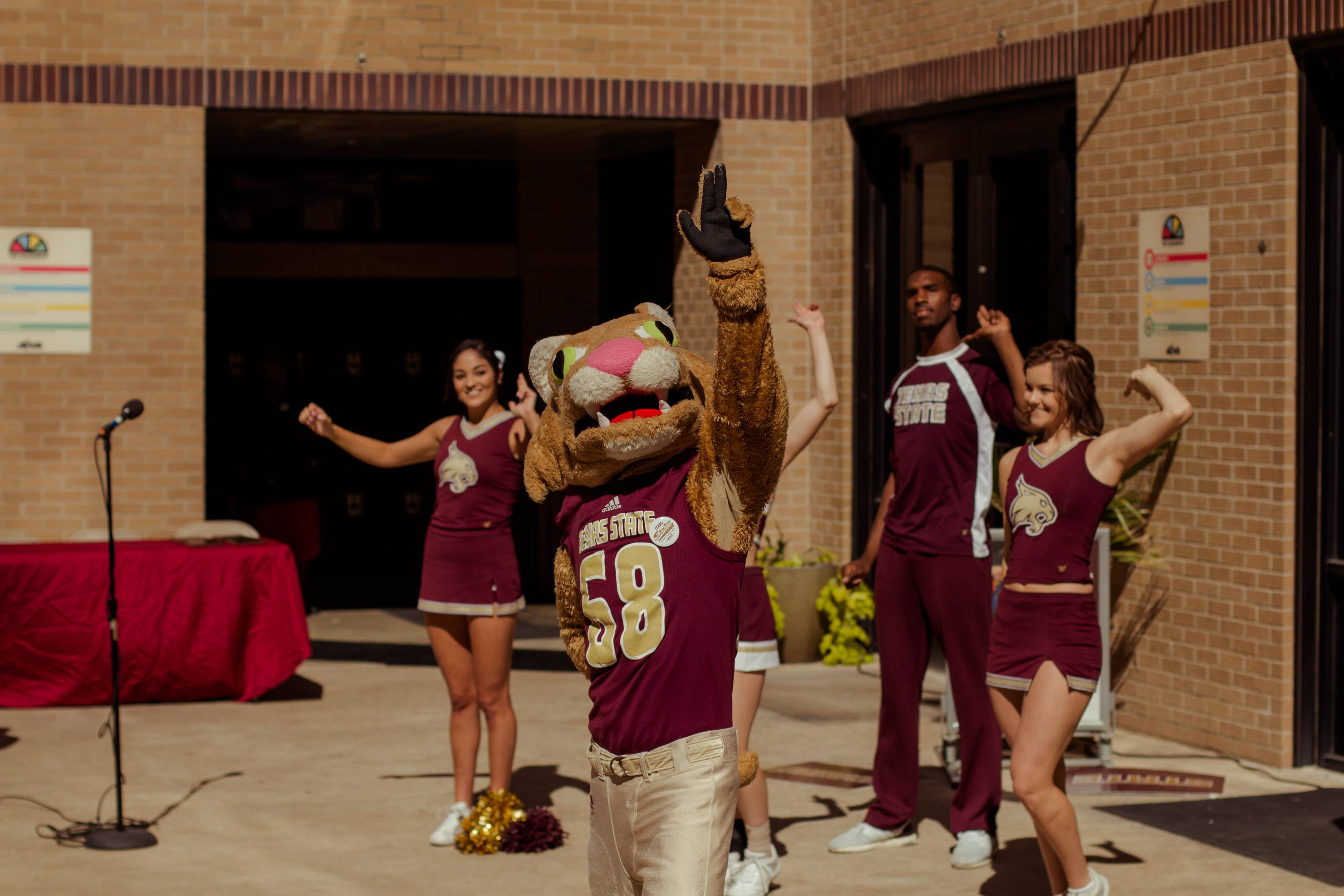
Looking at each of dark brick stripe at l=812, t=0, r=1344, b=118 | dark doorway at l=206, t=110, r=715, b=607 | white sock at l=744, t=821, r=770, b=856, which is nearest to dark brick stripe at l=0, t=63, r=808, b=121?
dark brick stripe at l=812, t=0, r=1344, b=118

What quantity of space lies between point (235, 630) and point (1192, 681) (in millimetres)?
5532

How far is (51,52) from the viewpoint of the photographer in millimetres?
11094

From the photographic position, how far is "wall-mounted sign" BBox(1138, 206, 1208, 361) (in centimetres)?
887

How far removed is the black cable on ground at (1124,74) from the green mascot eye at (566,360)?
19.6 ft

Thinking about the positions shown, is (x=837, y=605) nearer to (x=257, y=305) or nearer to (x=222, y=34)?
(x=222, y=34)

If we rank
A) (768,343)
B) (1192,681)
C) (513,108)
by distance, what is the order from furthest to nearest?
(513,108)
(1192,681)
(768,343)

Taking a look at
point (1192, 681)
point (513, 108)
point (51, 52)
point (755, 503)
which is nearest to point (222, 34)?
point (51, 52)

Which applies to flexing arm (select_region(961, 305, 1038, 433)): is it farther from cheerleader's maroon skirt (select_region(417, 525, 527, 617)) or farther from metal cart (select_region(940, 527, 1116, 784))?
cheerleader's maroon skirt (select_region(417, 525, 527, 617))

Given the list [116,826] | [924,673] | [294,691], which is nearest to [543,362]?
[924,673]

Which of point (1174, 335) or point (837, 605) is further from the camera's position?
point (837, 605)

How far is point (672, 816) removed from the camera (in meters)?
4.10

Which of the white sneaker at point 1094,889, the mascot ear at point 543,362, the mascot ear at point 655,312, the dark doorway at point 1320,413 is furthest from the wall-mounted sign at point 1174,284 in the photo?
the mascot ear at point 543,362

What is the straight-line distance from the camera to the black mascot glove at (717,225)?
12.3 ft

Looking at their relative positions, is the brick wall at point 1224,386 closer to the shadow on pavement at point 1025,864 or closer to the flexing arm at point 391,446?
the shadow on pavement at point 1025,864
